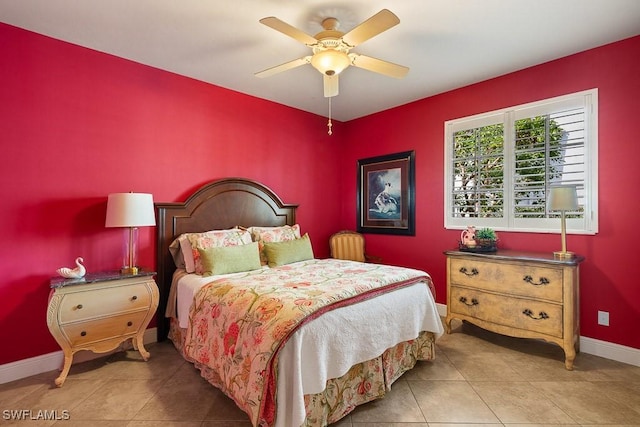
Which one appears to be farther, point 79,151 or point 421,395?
point 79,151

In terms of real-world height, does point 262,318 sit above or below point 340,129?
below

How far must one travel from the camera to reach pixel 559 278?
8.48ft

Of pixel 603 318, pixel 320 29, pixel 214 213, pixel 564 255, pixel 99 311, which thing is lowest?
pixel 603 318

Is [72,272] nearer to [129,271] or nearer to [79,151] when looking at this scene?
[129,271]

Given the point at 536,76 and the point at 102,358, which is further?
the point at 536,76

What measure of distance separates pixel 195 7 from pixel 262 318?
2.16m

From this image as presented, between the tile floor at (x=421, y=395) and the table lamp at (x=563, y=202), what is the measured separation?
91 centimetres

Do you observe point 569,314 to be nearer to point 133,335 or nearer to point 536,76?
point 536,76

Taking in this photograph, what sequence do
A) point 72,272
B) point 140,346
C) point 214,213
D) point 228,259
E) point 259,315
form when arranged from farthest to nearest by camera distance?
point 214,213, point 228,259, point 140,346, point 72,272, point 259,315

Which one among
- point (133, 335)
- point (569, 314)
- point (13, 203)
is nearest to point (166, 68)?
point (13, 203)

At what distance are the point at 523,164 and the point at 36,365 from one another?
4690 millimetres

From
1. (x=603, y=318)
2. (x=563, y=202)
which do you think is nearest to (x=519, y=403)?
(x=603, y=318)

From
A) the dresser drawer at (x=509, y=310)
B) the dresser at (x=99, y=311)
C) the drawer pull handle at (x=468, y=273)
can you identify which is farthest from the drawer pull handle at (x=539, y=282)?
the dresser at (x=99, y=311)

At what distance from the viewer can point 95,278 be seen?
2.46m
